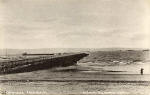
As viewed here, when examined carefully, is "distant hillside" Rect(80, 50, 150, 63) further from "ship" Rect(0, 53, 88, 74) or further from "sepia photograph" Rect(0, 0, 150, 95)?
"ship" Rect(0, 53, 88, 74)

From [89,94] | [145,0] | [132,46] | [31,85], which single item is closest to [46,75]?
[31,85]

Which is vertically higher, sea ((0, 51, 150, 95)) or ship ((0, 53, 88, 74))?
ship ((0, 53, 88, 74))

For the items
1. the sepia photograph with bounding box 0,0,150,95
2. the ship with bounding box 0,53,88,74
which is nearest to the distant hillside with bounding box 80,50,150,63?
the sepia photograph with bounding box 0,0,150,95

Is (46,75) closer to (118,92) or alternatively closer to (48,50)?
(48,50)

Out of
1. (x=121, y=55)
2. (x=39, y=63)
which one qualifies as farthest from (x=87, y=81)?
(x=39, y=63)

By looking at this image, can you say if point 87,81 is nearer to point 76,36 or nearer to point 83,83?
point 83,83

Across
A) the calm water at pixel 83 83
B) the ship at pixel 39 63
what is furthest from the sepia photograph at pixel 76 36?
the ship at pixel 39 63

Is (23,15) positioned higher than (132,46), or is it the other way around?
(23,15)
